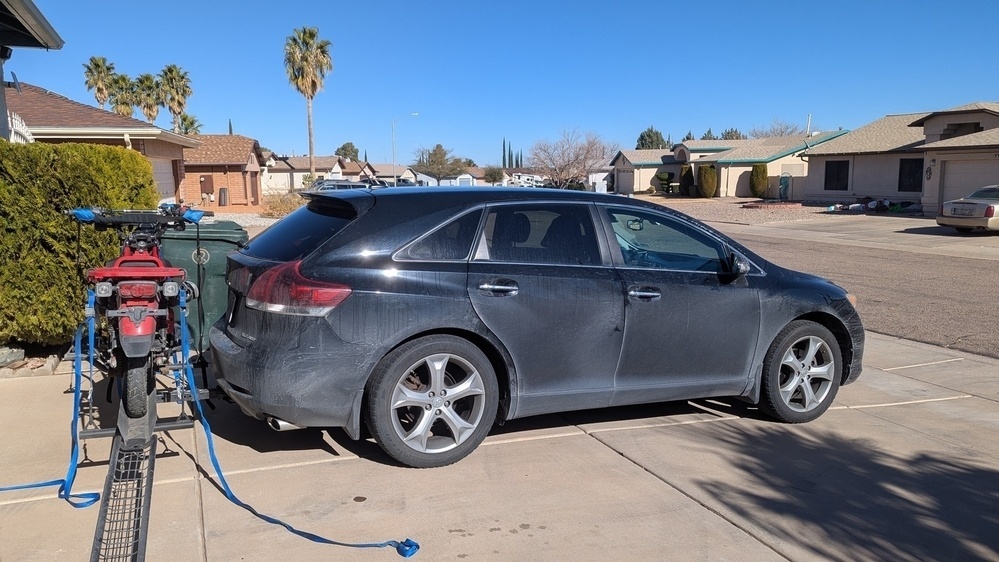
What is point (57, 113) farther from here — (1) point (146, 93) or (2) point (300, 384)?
(1) point (146, 93)

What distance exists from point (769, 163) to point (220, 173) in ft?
109

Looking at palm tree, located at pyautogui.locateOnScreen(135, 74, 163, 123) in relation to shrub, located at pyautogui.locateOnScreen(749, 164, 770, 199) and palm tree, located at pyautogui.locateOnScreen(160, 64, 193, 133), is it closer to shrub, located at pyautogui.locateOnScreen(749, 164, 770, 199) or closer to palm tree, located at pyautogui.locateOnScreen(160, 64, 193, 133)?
palm tree, located at pyautogui.locateOnScreen(160, 64, 193, 133)

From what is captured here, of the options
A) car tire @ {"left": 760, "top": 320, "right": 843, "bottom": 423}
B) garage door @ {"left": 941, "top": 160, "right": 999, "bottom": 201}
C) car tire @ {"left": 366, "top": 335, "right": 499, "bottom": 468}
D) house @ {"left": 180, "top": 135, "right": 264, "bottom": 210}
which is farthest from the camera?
house @ {"left": 180, "top": 135, "right": 264, "bottom": 210}

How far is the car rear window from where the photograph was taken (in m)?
4.74

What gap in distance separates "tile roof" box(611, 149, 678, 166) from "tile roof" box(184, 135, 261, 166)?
29.0 m

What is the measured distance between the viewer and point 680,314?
5367 millimetres

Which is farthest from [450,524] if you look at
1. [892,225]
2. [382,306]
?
[892,225]

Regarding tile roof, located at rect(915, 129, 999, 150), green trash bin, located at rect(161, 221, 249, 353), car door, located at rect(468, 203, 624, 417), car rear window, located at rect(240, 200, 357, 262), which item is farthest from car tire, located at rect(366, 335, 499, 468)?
tile roof, located at rect(915, 129, 999, 150)

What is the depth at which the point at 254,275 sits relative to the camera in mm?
4691

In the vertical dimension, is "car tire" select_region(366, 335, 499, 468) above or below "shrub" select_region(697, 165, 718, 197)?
below

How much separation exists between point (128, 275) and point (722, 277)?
3.80 m

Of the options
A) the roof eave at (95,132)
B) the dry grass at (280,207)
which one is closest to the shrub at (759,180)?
the dry grass at (280,207)

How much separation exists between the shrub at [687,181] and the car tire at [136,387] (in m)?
52.0

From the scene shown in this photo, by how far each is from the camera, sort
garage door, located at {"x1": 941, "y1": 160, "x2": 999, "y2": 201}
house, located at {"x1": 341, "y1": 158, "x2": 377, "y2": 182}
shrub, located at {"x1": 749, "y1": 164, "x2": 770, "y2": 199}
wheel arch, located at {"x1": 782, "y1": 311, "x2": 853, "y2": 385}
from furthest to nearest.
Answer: house, located at {"x1": 341, "y1": 158, "x2": 377, "y2": 182}, shrub, located at {"x1": 749, "y1": 164, "x2": 770, "y2": 199}, garage door, located at {"x1": 941, "y1": 160, "x2": 999, "y2": 201}, wheel arch, located at {"x1": 782, "y1": 311, "x2": 853, "y2": 385}
